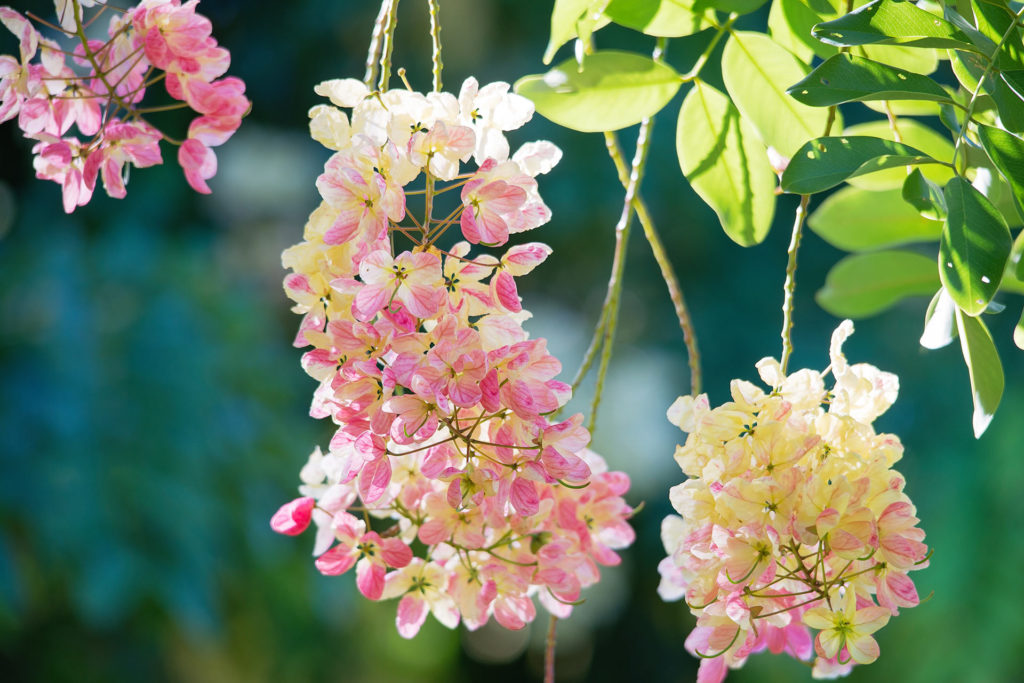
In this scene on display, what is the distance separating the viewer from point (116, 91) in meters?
0.38

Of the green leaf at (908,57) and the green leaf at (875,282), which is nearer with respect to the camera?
the green leaf at (908,57)

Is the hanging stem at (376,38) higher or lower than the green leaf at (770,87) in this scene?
higher

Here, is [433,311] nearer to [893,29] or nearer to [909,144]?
[893,29]

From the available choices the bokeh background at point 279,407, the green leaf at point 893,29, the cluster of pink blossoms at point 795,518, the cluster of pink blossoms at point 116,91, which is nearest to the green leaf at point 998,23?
the green leaf at point 893,29

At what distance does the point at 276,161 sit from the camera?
3.04 m

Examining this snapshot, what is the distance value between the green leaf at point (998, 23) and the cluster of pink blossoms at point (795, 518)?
4.7 inches

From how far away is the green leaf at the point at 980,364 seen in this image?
29 centimetres

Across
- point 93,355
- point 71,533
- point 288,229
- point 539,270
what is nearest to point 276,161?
point 288,229

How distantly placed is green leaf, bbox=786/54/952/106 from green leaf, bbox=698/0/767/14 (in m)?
0.06

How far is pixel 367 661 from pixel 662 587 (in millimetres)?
2549

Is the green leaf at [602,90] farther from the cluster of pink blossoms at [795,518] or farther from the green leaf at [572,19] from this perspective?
the cluster of pink blossoms at [795,518]

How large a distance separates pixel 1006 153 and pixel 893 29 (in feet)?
0.18

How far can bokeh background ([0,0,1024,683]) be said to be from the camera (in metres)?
1.92

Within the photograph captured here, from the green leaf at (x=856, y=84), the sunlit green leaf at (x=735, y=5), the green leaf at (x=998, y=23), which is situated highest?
the sunlit green leaf at (x=735, y=5)
